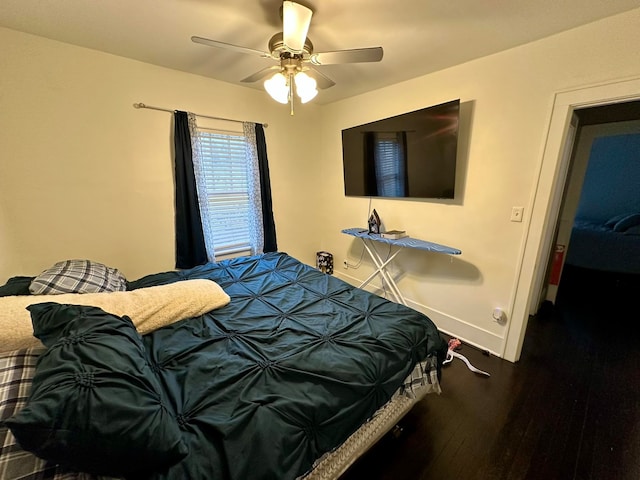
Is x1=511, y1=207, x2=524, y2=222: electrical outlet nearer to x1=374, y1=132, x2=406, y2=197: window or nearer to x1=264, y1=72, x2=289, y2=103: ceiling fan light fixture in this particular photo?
x1=374, y1=132, x2=406, y2=197: window

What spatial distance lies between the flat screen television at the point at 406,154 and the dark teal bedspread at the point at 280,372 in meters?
1.26

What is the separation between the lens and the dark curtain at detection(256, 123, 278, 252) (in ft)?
9.64

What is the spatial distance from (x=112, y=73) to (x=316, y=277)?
229 cm

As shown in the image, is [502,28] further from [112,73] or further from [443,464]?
[112,73]

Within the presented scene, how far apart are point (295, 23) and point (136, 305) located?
1661 mm

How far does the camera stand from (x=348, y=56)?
154 cm

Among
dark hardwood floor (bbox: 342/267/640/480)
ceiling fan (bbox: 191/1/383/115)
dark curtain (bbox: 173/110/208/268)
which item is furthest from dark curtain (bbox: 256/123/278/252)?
dark hardwood floor (bbox: 342/267/640/480)

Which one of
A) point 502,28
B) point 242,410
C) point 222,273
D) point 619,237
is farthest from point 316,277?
point 619,237

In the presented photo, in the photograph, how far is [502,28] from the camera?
5.51 ft

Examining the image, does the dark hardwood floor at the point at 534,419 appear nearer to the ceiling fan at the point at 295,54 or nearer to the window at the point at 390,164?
the window at the point at 390,164

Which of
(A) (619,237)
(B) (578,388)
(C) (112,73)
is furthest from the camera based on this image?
(A) (619,237)

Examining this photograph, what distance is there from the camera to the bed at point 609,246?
3354mm

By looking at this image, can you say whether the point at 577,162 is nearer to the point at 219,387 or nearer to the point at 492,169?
the point at 492,169

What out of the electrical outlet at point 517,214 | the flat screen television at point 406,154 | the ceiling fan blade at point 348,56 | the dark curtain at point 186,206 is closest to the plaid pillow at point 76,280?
the dark curtain at point 186,206
